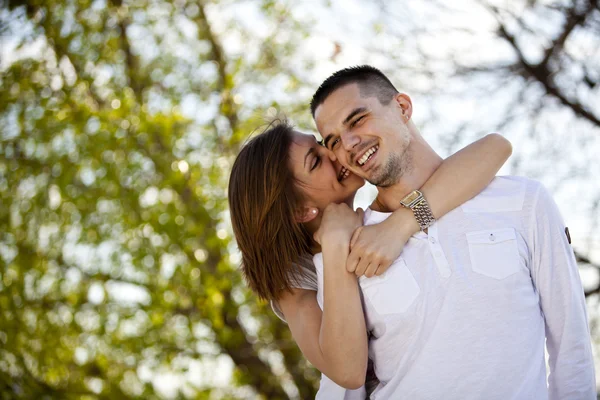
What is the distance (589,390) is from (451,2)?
2652mm

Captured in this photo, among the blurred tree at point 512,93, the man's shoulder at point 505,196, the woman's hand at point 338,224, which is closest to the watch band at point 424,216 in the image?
the man's shoulder at point 505,196

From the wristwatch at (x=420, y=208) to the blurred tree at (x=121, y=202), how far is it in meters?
2.17

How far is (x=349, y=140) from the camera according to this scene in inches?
85.1

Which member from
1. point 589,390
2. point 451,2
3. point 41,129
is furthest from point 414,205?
point 41,129

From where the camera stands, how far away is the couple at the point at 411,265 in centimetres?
195

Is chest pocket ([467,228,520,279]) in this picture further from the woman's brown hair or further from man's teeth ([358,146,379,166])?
the woman's brown hair

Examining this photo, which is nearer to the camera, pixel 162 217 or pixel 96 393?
pixel 162 217

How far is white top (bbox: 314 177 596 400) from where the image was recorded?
1930 millimetres

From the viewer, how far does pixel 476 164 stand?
215 centimetres

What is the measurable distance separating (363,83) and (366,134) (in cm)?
22

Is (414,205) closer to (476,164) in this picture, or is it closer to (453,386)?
(476,164)

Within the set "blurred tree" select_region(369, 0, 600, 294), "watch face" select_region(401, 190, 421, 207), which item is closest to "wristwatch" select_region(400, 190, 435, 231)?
"watch face" select_region(401, 190, 421, 207)

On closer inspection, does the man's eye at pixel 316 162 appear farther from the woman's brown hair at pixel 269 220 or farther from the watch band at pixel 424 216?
the watch band at pixel 424 216

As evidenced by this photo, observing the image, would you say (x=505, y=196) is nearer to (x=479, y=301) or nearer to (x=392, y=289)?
(x=479, y=301)
